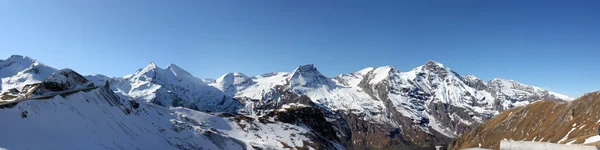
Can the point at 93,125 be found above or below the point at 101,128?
above

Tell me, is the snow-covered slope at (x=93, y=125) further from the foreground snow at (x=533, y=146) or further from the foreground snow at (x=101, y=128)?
the foreground snow at (x=533, y=146)

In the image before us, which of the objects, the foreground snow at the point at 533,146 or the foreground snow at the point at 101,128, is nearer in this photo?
the foreground snow at the point at 533,146

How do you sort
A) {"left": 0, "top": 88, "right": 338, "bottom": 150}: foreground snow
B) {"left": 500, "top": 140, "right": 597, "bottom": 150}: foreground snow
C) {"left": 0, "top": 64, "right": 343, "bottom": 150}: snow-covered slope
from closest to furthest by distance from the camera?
1. {"left": 500, "top": 140, "right": 597, "bottom": 150}: foreground snow
2. {"left": 0, "top": 88, "right": 338, "bottom": 150}: foreground snow
3. {"left": 0, "top": 64, "right": 343, "bottom": 150}: snow-covered slope

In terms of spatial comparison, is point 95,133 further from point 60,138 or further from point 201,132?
point 201,132

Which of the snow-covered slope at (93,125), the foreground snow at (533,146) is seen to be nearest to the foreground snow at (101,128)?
the snow-covered slope at (93,125)

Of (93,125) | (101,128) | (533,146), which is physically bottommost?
(533,146)

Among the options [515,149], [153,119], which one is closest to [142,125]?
[153,119]

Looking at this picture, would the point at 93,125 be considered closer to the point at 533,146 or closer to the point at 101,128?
the point at 101,128

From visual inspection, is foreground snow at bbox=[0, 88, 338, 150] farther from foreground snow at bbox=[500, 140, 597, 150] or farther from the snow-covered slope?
foreground snow at bbox=[500, 140, 597, 150]

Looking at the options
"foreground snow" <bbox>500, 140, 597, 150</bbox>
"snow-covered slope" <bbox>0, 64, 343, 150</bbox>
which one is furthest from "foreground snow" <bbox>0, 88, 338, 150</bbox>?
"foreground snow" <bbox>500, 140, 597, 150</bbox>

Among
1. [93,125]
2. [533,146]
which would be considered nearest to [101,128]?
[93,125]

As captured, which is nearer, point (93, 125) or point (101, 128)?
point (93, 125)

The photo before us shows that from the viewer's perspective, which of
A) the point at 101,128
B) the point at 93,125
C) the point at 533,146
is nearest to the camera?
the point at 533,146

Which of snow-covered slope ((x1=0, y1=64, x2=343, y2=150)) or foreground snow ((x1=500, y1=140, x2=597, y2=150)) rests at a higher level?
snow-covered slope ((x1=0, y1=64, x2=343, y2=150))
